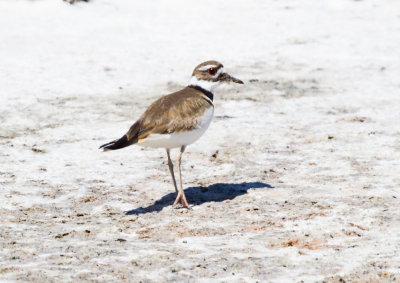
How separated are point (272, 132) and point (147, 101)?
9.14ft

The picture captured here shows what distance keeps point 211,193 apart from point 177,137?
1.13m

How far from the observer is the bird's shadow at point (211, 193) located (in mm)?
8922

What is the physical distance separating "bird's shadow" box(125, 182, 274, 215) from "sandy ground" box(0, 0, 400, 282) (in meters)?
0.03

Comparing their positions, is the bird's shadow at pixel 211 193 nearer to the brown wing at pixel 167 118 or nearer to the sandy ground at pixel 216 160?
the sandy ground at pixel 216 160

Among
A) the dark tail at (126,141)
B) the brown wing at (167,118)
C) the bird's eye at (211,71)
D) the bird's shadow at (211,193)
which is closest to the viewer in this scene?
the dark tail at (126,141)

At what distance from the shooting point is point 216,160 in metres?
10.4

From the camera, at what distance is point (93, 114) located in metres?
12.3

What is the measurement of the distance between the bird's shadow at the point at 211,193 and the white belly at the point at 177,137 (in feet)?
2.62

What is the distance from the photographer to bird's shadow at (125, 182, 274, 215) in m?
8.92

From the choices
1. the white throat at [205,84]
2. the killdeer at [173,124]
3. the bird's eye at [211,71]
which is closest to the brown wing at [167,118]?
the killdeer at [173,124]

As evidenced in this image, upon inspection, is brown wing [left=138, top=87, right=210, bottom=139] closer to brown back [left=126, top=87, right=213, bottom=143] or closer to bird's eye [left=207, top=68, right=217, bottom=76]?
brown back [left=126, top=87, right=213, bottom=143]

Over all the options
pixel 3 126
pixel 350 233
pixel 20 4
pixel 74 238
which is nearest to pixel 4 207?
pixel 74 238

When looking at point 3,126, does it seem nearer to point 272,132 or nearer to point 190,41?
point 272,132

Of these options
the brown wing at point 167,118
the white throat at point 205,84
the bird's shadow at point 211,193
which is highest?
the white throat at point 205,84
